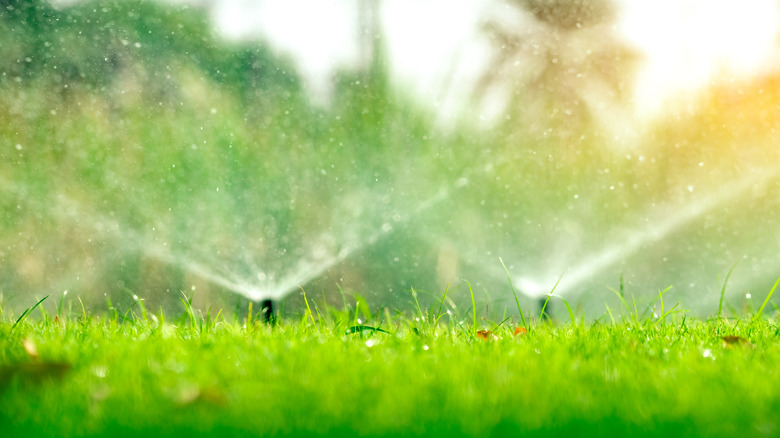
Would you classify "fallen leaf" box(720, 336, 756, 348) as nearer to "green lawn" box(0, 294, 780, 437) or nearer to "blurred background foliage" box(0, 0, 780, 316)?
"green lawn" box(0, 294, 780, 437)

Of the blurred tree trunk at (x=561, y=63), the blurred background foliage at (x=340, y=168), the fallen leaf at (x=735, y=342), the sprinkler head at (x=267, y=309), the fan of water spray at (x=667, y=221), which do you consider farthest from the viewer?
the blurred tree trunk at (x=561, y=63)

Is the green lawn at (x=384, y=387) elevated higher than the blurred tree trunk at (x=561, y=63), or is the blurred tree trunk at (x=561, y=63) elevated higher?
the blurred tree trunk at (x=561, y=63)

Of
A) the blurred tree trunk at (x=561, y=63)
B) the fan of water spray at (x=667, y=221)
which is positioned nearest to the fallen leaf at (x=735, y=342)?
the fan of water spray at (x=667, y=221)

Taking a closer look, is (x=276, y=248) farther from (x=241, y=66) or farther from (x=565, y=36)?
(x=565, y=36)

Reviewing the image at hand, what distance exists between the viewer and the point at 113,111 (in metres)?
4.73

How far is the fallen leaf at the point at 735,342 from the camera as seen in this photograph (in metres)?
1.70

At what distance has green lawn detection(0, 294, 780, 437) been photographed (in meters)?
0.89

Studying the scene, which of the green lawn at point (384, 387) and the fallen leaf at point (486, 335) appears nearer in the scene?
the green lawn at point (384, 387)

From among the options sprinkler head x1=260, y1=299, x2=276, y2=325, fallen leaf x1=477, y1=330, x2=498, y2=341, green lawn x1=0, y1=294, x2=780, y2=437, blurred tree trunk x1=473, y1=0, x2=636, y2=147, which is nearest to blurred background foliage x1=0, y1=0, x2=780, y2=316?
blurred tree trunk x1=473, y1=0, x2=636, y2=147

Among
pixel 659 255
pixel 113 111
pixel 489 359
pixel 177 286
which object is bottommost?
pixel 489 359

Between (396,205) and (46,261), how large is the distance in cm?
269

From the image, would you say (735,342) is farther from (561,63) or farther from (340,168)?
(561,63)

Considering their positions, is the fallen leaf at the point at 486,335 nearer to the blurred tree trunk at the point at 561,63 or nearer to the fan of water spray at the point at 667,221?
the fan of water spray at the point at 667,221

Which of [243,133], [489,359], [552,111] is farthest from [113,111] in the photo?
[489,359]
